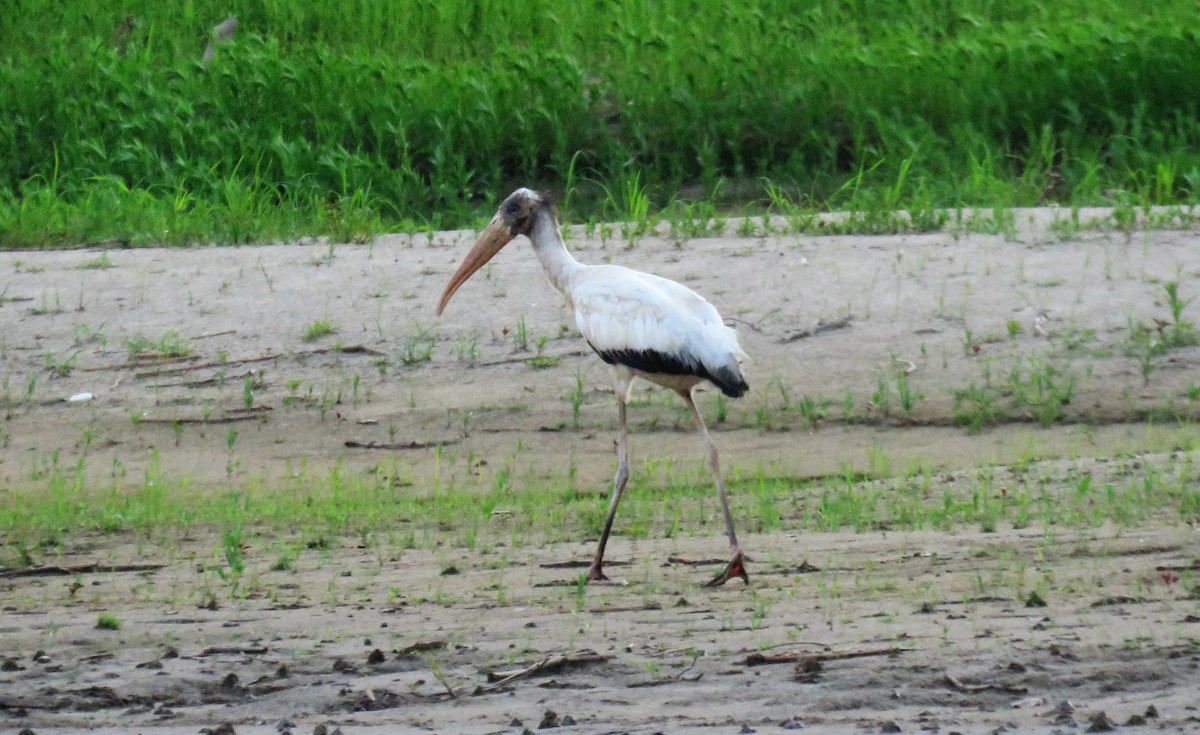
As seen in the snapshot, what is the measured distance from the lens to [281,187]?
10.8m

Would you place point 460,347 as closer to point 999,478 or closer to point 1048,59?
point 999,478

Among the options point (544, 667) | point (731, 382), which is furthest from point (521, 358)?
point (544, 667)

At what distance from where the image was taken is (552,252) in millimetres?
6086

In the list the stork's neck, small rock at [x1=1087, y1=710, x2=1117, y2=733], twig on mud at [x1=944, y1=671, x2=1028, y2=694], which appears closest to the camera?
small rock at [x1=1087, y1=710, x2=1117, y2=733]

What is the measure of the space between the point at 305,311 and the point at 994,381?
10.3 feet

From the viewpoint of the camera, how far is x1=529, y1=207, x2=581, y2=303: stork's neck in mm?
6027

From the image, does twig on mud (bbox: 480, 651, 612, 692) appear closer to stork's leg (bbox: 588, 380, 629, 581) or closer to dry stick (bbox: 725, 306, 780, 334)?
stork's leg (bbox: 588, 380, 629, 581)

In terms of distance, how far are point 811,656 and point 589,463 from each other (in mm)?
3182

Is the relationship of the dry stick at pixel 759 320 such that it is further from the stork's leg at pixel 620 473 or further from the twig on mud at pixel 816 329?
the stork's leg at pixel 620 473

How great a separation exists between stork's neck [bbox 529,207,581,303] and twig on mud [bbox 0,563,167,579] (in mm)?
1714

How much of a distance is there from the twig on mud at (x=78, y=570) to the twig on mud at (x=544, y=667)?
5.53ft

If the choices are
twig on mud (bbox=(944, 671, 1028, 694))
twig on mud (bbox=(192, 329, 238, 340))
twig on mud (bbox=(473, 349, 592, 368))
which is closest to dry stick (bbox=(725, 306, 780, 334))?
A: twig on mud (bbox=(473, 349, 592, 368))

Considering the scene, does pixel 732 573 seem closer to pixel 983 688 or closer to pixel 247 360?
pixel 983 688

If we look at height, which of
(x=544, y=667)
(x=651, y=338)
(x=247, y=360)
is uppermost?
(x=651, y=338)
